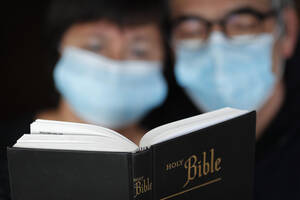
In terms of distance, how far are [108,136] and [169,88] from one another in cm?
121

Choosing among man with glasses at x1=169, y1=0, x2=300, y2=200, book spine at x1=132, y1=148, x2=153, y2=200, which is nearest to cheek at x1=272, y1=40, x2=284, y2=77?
man with glasses at x1=169, y1=0, x2=300, y2=200

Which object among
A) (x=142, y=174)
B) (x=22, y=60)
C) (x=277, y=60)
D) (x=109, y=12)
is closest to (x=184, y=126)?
(x=142, y=174)

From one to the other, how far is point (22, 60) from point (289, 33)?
2028 mm

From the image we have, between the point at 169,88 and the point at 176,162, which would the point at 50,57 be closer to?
the point at 169,88

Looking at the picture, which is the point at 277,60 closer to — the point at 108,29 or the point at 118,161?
the point at 108,29

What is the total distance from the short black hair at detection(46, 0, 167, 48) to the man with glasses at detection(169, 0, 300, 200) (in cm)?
12

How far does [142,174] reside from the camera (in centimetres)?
84

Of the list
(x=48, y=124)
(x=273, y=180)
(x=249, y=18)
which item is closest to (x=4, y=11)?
(x=249, y=18)

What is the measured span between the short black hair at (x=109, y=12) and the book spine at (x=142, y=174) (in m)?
1.02

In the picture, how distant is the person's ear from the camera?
188 centimetres

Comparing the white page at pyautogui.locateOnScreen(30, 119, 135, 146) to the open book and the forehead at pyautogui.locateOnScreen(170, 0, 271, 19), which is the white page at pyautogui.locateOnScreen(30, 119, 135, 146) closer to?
the open book

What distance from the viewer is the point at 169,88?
6.77 ft

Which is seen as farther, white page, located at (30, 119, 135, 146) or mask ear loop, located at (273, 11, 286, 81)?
mask ear loop, located at (273, 11, 286, 81)

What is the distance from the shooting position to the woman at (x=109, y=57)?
178 cm
